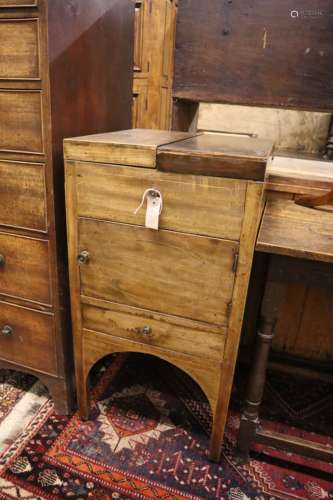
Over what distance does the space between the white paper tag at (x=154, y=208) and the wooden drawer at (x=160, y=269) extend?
2.0 inches

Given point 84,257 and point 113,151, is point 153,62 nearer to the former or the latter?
point 113,151

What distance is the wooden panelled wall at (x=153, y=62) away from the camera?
69.9 inches

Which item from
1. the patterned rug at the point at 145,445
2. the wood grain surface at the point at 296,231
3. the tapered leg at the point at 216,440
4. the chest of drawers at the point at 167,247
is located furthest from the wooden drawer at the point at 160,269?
the patterned rug at the point at 145,445

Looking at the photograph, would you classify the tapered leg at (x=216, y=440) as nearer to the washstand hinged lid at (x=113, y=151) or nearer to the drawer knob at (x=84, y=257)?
the drawer knob at (x=84, y=257)

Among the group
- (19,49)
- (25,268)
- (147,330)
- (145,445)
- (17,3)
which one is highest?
(17,3)

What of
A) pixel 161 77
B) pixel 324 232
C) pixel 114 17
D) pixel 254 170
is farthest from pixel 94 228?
pixel 161 77

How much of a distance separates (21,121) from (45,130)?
0.09m

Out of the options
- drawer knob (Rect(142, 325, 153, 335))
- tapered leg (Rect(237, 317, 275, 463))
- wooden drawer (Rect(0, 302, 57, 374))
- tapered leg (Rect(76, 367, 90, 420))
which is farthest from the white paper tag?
tapered leg (Rect(76, 367, 90, 420))

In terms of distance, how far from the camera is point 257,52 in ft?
5.47

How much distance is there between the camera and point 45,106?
3.70ft

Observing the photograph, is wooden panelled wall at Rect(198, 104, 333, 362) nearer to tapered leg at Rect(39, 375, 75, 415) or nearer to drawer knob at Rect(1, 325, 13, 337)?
tapered leg at Rect(39, 375, 75, 415)

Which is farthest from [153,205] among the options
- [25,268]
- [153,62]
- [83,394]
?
[153,62]

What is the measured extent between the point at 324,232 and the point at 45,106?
929 millimetres

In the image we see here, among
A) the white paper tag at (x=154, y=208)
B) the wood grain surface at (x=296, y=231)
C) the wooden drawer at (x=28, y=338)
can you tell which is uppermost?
the white paper tag at (x=154, y=208)
